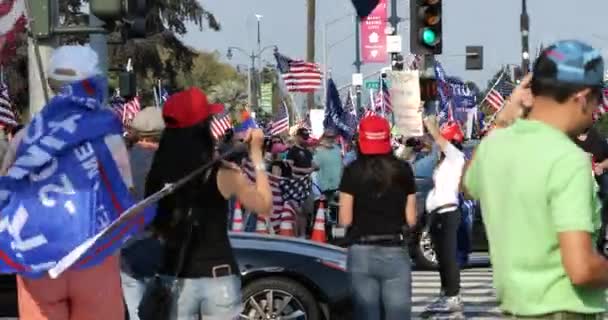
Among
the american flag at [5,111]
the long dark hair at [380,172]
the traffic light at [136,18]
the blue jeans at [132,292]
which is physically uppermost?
the traffic light at [136,18]

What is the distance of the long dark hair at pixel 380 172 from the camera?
8359 mm

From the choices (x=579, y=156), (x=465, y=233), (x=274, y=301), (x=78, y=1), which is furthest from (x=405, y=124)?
(x=78, y=1)

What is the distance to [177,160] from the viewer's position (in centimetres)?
597

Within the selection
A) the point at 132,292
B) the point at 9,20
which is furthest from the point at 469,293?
the point at 132,292

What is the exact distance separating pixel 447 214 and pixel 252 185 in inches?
218

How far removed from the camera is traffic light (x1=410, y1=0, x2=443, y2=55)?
15250 millimetres

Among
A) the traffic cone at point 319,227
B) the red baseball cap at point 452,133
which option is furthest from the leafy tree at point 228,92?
the red baseball cap at point 452,133

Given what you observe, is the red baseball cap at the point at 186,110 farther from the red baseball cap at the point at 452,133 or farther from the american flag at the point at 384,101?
the american flag at the point at 384,101

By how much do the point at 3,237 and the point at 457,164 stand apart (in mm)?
6285

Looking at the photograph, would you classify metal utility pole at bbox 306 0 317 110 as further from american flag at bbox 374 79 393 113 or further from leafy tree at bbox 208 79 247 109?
leafy tree at bbox 208 79 247 109

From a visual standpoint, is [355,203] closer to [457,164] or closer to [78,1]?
[457,164]

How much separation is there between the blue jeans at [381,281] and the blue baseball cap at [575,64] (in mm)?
4372

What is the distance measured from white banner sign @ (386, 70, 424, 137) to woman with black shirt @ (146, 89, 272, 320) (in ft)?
36.4

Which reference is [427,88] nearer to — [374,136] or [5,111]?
[374,136]
